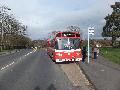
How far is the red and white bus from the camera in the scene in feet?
103

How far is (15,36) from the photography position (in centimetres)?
12369

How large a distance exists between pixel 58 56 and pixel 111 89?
62.8 ft

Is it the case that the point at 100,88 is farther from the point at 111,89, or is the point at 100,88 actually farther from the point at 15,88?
the point at 15,88

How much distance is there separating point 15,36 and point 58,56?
306 feet

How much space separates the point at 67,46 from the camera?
31672 millimetres

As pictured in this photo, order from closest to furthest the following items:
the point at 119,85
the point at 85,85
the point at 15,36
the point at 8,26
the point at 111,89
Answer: the point at 111,89 < the point at 119,85 < the point at 85,85 < the point at 8,26 < the point at 15,36

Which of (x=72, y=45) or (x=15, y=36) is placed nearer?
(x=72, y=45)

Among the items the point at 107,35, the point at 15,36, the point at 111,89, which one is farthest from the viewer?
the point at 15,36

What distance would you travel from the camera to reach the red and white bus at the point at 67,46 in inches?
1233

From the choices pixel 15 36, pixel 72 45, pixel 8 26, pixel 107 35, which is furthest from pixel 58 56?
pixel 15 36

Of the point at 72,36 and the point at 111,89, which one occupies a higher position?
the point at 72,36

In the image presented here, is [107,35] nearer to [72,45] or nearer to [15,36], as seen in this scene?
[15,36]

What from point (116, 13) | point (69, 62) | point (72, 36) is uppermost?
point (116, 13)

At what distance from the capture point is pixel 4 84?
15555mm
